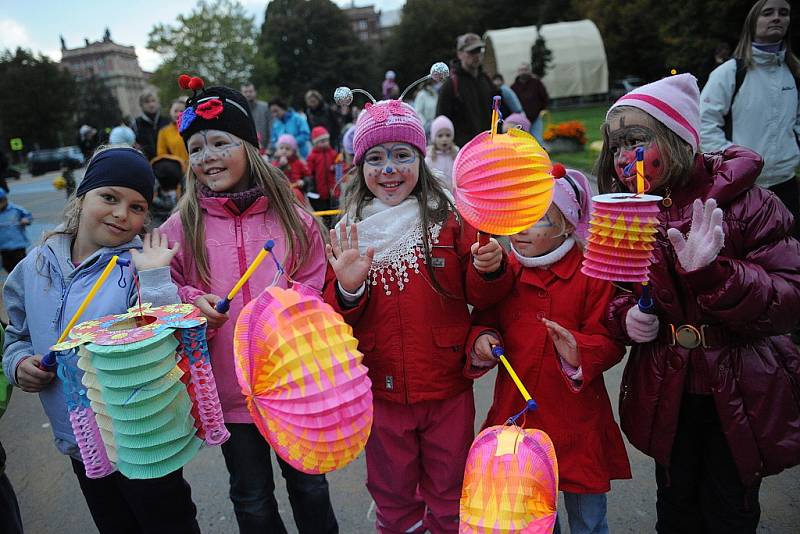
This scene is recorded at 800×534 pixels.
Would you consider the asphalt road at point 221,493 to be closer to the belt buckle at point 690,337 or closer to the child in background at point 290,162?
the belt buckle at point 690,337

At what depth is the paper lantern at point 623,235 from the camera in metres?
1.40

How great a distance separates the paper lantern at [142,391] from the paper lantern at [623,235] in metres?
1.15

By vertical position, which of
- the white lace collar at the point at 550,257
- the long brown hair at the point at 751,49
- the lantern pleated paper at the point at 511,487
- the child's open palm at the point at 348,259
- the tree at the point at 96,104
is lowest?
the lantern pleated paper at the point at 511,487

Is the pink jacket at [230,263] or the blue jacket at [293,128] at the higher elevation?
the blue jacket at [293,128]

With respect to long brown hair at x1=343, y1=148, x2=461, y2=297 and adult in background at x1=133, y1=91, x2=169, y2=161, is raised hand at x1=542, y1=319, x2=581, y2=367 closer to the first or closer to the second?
long brown hair at x1=343, y1=148, x2=461, y2=297

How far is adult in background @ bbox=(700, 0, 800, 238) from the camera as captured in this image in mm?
3416

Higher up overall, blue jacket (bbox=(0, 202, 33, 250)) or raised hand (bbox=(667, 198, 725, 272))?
raised hand (bbox=(667, 198, 725, 272))

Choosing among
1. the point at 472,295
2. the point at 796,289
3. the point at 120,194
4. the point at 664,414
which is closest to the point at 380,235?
the point at 472,295

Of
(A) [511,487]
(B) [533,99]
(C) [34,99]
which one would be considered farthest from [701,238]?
(C) [34,99]

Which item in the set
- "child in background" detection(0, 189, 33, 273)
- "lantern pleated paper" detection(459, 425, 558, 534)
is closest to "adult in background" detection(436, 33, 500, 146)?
"lantern pleated paper" detection(459, 425, 558, 534)

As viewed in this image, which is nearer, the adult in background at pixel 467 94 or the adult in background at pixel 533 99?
the adult in background at pixel 467 94

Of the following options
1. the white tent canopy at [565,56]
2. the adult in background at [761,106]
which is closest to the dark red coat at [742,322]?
the adult in background at [761,106]

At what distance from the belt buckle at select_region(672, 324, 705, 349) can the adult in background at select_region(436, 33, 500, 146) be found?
4264 mm

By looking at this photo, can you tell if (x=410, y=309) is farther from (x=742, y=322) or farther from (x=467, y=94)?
(x=467, y=94)
